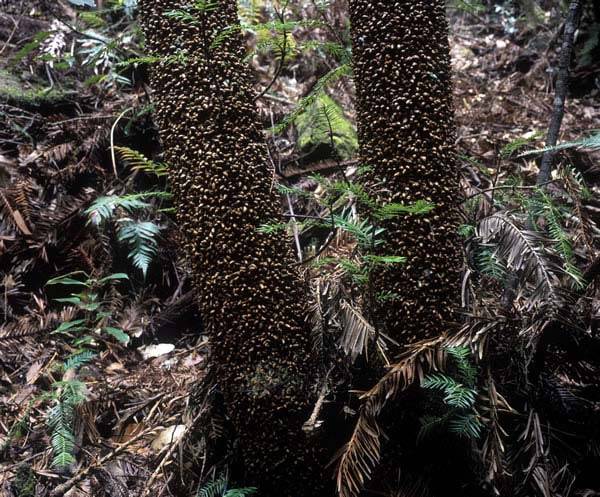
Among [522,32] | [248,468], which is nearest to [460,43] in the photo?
[522,32]

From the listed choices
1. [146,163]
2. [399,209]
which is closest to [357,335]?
[399,209]

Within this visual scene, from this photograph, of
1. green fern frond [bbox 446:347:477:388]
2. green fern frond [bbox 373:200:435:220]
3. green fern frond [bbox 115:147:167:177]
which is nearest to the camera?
green fern frond [bbox 373:200:435:220]

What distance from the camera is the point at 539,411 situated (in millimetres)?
1837

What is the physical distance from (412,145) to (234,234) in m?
0.72

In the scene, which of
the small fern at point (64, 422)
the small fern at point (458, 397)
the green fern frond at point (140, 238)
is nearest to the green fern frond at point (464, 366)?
the small fern at point (458, 397)

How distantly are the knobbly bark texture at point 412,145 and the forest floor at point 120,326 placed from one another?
462 millimetres

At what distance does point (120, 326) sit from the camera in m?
2.86

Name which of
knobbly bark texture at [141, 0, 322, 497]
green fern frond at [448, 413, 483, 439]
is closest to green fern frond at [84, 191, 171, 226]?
knobbly bark texture at [141, 0, 322, 497]

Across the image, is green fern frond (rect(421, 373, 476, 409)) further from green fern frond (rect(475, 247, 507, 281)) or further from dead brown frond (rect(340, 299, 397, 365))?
green fern frond (rect(475, 247, 507, 281))

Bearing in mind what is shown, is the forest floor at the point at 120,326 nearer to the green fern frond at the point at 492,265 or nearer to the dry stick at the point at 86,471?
the dry stick at the point at 86,471

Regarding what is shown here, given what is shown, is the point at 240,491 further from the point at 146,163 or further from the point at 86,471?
the point at 146,163

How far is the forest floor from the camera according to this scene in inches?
85.2

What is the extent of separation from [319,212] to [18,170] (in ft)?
6.14

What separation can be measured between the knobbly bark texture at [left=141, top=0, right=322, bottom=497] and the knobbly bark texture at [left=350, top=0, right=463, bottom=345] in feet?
1.38
